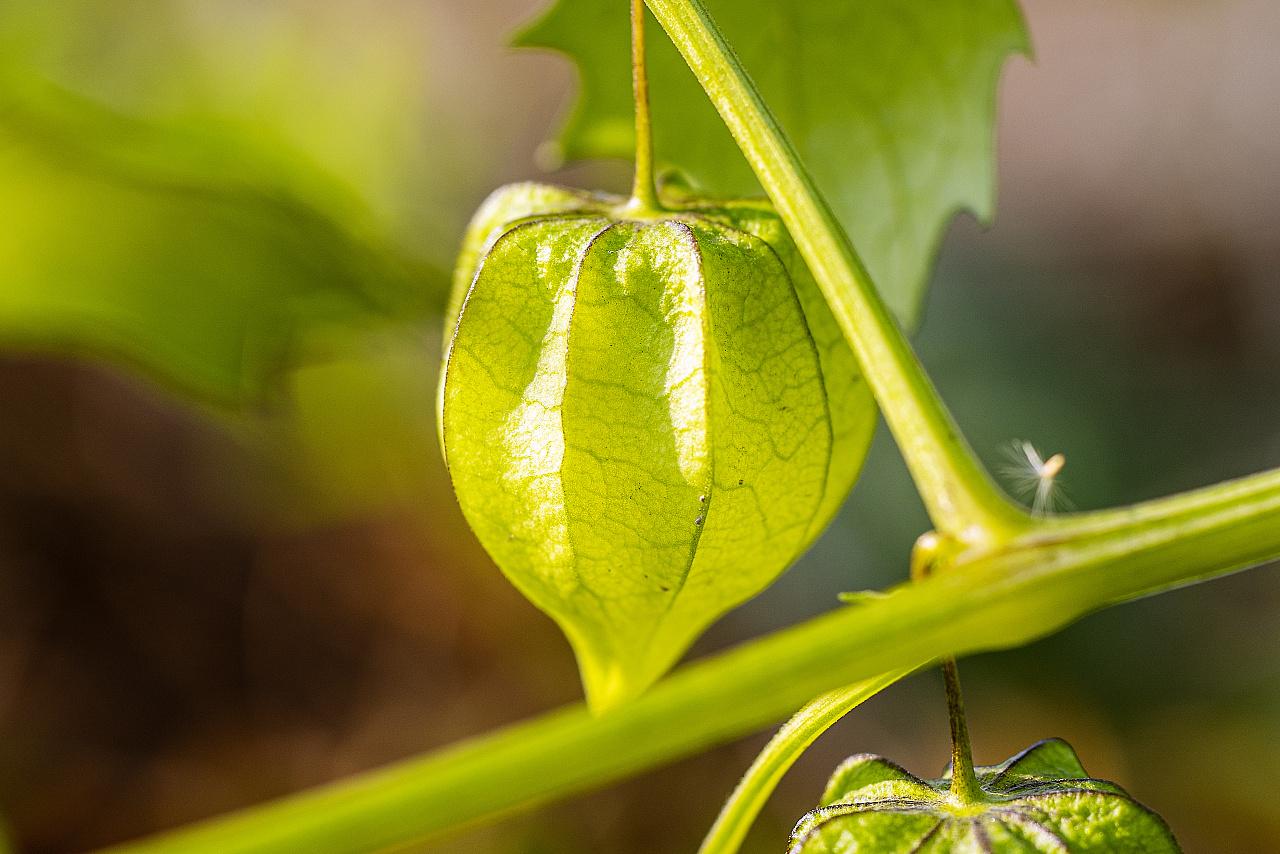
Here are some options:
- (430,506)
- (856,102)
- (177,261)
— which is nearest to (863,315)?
(856,102)

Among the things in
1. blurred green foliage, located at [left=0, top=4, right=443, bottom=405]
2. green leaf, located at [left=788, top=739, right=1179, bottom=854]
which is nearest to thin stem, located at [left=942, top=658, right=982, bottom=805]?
green leaf, located at [left=788, top=739, right=1179, bottom=854]

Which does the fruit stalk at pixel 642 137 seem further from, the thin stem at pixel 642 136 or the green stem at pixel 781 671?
the green stem at pixel 781 671

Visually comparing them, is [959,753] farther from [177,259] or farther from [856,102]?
[177,259]

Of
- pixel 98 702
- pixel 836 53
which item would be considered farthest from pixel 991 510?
pixel 98 702

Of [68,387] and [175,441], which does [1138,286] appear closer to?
[175,441]

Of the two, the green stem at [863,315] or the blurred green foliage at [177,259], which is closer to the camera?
the green stem at [863,315]

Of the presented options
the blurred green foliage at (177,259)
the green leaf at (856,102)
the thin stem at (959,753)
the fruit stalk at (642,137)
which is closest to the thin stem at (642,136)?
the fruit stalk at (642,137)

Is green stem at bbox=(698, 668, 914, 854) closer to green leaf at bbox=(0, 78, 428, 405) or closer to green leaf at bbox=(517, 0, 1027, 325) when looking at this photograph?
green leaf at bbox=(517, 0, 1027, 325)
